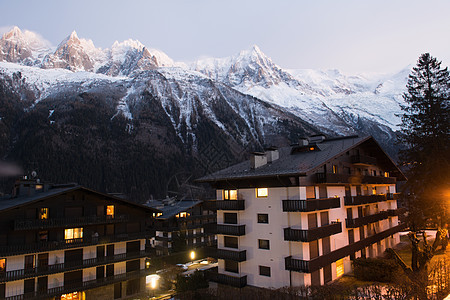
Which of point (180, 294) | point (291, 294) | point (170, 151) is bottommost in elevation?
point (180, 294)

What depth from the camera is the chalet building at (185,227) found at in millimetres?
53594

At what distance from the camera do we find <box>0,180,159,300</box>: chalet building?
27344 millimetres

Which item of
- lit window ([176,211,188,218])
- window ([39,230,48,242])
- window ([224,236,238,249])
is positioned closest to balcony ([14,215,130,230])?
window ([39,230,48,242])

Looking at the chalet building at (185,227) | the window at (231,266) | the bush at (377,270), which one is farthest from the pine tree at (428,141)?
the chalet building at (185,227)

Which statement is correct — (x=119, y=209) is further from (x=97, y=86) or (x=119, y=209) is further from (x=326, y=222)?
(x=97, y=86)

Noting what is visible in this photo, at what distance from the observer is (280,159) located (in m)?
32.5

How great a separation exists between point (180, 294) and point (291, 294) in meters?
11.4

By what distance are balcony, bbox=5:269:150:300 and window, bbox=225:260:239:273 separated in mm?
11753

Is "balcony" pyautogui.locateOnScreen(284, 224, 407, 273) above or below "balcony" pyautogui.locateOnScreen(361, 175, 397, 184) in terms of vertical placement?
below

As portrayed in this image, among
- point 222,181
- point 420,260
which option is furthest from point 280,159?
point 420,260

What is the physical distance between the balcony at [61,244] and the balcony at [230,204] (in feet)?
40.2

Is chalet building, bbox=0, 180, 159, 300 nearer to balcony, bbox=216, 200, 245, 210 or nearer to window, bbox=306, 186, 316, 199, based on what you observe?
balcony, bbox=216, 200, 245, 210

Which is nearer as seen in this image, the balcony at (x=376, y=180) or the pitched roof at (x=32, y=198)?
the pitched roof at (x=32, y=198)

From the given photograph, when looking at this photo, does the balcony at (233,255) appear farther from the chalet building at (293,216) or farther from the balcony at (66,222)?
the balcony at (66,222)
